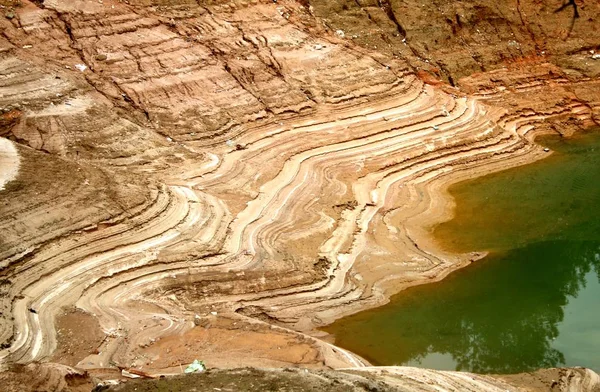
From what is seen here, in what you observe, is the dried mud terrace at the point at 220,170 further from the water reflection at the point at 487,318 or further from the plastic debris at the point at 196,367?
the water reflection at the point at 487,318

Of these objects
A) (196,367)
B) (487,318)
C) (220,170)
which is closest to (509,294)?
(487,318)

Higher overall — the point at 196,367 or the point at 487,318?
the point at 487,318

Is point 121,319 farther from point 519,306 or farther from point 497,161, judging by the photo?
point 497,161

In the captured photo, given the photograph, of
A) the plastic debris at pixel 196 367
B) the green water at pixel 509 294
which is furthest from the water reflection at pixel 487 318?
the plastic debris at pixel 196 367

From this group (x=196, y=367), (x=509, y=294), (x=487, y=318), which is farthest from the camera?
(x=509, y=294)

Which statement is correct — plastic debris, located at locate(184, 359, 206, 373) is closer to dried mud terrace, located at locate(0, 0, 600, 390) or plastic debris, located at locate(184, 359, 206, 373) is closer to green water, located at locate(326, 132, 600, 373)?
dried mud terrace, located at locate(0, 0, 600, 390)

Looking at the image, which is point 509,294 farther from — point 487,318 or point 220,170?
point 220,170
